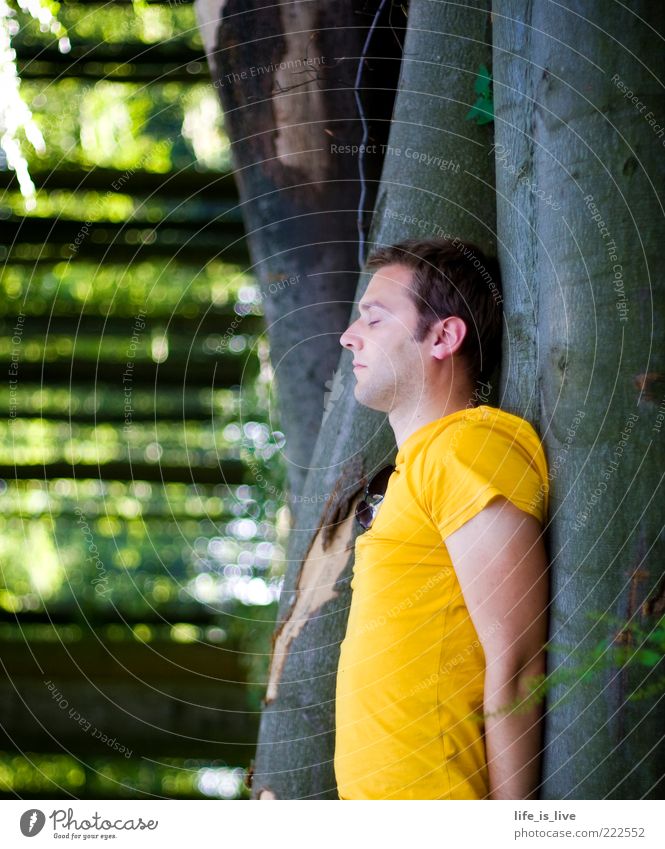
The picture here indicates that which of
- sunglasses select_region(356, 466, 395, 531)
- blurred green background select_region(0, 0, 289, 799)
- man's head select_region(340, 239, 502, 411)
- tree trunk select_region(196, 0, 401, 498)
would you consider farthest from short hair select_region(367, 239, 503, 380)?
blurred green background select_region(0, 0, 289, 799)

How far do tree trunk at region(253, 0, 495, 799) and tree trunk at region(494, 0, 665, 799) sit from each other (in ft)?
0.49

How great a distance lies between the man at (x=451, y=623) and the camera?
543 mm

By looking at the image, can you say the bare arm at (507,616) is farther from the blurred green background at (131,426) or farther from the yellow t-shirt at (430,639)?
the blurred green background at (131,426)

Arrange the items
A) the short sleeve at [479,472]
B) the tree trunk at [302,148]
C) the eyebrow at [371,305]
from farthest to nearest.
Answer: the tree trunk at [302,148] → the eyebrow at [371,305] → the short sleeve at [479,472]

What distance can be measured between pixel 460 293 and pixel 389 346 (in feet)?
0.22

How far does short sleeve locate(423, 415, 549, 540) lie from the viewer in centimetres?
54

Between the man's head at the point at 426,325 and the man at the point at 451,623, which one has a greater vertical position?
the man's head at the point at 426,325

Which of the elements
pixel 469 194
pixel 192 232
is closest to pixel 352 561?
pixel 469 194

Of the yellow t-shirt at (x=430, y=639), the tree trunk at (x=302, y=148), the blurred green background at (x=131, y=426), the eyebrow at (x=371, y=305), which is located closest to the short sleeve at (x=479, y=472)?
the yellow t-shirt at (x=430, y=639)

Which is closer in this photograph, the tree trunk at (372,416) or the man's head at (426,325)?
the man's head at (426,325)

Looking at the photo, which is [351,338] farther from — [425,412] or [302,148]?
[302,148]

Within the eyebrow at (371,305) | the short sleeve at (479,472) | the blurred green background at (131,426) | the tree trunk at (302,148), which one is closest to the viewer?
the short sleeve at (479,472)

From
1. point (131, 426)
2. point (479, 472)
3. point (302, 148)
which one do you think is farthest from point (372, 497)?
point (131, 426)
